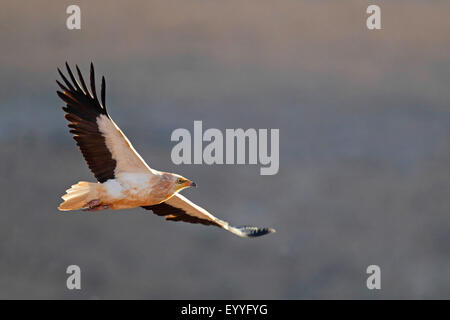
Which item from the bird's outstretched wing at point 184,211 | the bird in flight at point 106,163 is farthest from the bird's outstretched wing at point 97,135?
the bird's outstretched wing at point 184,211

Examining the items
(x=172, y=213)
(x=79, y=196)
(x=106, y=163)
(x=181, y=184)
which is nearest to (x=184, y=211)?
(x=172, y=213)

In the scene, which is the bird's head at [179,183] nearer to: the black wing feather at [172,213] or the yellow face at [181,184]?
the yellow face at [181,184]

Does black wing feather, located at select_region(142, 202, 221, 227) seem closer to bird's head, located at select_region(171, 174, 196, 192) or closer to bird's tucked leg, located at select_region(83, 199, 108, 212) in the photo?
bird's head, located at select_region(171, 174, 196, 192)

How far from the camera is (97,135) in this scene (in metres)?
20.8

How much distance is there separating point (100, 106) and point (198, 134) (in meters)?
2.41

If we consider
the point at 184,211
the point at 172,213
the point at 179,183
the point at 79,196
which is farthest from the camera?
the point at 172,213

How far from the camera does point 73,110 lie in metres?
20.8

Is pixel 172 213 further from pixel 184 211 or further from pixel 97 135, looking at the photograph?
pixel 97 135

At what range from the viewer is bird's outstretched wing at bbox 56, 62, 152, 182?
2073cm

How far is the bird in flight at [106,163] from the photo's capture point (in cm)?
2050

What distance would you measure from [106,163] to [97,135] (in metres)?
0.58

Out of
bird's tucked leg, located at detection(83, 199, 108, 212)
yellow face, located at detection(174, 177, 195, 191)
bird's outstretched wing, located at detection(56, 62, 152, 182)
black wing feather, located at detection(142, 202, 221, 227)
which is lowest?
bird's tucked leg, located at detection(83, 199, 108, 212)

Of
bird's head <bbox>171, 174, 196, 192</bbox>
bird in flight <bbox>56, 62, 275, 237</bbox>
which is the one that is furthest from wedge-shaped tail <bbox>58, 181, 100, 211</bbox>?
bird's head <bbox>171, 174, 196, 192</bbox>

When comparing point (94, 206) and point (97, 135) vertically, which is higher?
point (97, 135)
